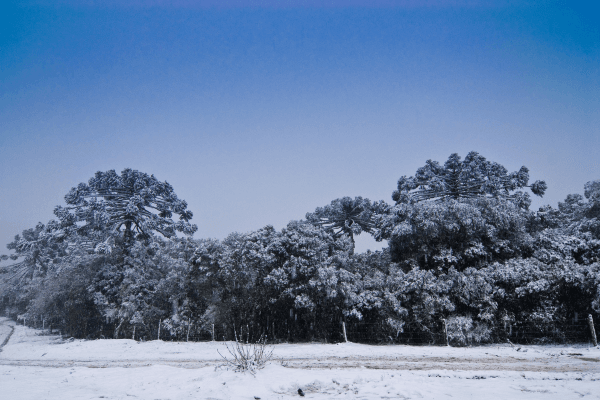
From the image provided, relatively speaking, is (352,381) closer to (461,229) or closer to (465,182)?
(461,229)

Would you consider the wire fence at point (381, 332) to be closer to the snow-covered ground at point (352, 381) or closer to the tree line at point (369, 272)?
the tree line at point (369, 272)

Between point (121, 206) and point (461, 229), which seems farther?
point (121, 206)

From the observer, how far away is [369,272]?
21984mm

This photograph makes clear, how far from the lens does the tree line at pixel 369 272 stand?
17.2 meters

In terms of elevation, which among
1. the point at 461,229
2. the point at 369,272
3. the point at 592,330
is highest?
the point at 461,229

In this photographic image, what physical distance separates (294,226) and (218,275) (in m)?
5.26

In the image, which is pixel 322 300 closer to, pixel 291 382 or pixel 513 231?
pixel 513 231

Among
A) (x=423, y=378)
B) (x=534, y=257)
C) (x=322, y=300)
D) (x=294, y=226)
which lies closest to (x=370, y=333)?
(x=322, y=300)

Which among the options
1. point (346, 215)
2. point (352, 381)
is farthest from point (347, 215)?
point (352, 381)

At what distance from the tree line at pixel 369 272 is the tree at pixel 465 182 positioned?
0.24ft

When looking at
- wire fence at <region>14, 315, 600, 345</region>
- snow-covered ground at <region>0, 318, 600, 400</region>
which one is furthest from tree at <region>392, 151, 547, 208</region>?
snow-covered ground at <region>0, 318, 600, 400</region>

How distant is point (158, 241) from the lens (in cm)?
2948

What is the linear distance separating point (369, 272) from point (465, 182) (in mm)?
8456

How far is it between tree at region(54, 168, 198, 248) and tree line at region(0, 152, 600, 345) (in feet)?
0.58
